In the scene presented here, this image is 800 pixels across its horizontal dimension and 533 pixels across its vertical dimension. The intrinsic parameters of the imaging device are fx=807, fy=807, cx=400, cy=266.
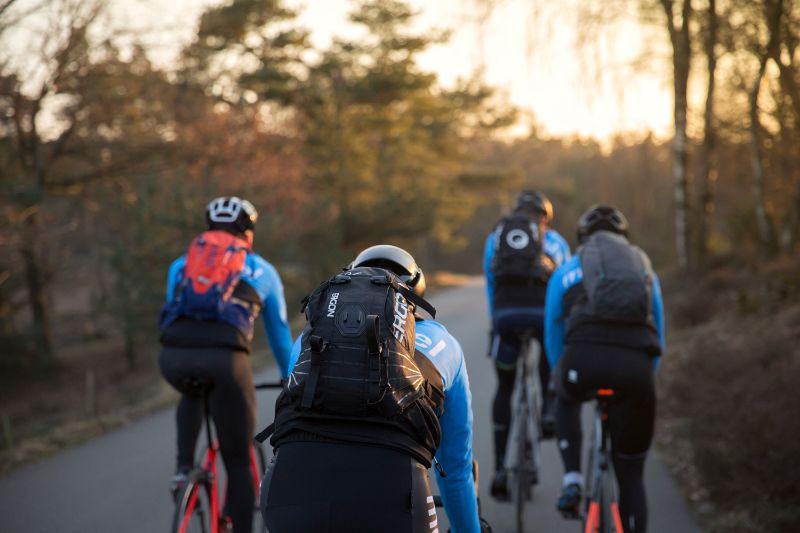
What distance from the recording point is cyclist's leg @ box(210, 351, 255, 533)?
407 cm

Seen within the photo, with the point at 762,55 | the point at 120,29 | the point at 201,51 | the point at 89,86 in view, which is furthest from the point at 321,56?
the point at 762,55

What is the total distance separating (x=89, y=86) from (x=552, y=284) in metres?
16.9

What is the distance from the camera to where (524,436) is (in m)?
5.52

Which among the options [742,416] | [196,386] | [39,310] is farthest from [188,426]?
[39,310]

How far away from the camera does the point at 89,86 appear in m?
18.7

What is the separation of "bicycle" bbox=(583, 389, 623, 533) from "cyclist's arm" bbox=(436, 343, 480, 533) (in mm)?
1335

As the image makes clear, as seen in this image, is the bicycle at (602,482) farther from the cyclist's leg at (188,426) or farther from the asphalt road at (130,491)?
the cyclist's leg at (188,426)

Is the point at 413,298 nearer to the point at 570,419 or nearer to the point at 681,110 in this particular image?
the point at 570,419

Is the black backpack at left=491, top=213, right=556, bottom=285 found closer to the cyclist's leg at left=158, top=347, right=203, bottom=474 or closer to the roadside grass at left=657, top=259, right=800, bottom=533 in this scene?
the roadside grass at left=657, top=259, right=800, bottom=533

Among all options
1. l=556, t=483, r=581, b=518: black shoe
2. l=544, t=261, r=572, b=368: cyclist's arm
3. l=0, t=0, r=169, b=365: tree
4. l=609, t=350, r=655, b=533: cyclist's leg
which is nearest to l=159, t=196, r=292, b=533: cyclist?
l=544, t=261, r=572, b=368: cyclist's arm

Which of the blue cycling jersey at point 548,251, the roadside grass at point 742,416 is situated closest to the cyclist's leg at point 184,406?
the blue cycling jersey at point 548,251

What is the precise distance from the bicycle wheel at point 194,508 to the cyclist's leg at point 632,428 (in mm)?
2131

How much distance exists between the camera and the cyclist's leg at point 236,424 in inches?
160

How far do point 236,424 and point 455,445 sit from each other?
176cm
